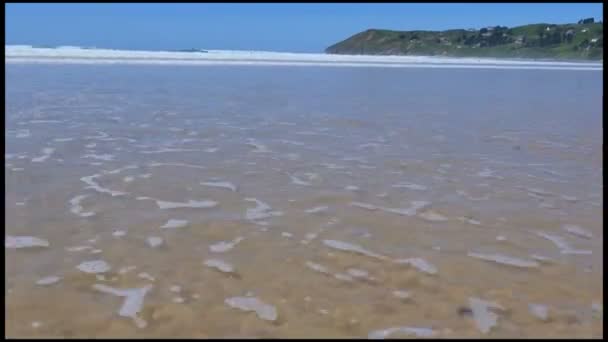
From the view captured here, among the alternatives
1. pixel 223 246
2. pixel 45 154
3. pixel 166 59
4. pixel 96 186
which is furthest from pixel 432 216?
pixel 166 59

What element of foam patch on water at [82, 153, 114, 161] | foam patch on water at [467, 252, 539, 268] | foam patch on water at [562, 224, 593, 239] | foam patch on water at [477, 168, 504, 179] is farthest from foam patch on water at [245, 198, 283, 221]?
foam patch on water at [477, 168, 504, 179]

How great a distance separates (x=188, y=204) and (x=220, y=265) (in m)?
1.20

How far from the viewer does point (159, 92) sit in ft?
41.3

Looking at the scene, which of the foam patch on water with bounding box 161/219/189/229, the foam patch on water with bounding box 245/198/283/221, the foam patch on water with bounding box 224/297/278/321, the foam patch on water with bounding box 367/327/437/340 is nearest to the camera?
the foam patch on water with bounding box 367/327/437/340

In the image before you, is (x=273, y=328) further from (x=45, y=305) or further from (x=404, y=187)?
(x=404, y=187)

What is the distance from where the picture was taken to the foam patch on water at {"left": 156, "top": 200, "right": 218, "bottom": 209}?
426 cm

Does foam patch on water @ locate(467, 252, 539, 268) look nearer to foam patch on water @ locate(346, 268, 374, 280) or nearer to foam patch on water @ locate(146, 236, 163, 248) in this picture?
foam patch on water @ locate(346, 268, 374, 280)

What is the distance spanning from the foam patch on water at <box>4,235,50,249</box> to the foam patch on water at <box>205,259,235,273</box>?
1038 mm

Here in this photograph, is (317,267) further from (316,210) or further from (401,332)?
(316,210)

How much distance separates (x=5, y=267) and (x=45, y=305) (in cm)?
A: 57

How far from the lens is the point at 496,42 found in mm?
90000

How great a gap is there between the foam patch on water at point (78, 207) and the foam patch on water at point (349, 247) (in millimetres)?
1742

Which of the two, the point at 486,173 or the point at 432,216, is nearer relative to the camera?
the point at 432,216

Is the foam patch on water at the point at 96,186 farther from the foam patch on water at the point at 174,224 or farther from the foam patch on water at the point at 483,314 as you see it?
the foam patch on water at the point at 483,314
